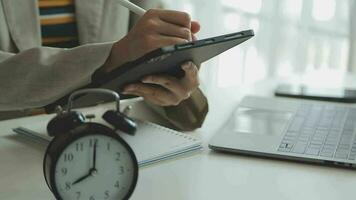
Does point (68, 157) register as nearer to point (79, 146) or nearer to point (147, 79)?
point (79, 146)

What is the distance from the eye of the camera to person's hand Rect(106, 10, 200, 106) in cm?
93

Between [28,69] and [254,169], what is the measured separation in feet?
1.29

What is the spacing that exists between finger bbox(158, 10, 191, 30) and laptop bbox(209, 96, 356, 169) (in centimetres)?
20

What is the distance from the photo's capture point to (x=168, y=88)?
1.02 meters

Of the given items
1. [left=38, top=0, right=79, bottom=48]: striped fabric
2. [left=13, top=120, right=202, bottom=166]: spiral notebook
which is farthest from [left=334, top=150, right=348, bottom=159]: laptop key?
[left=38, top=0, right=79, bottom=48]: striped fabric

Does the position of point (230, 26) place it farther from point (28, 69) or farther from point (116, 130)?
point (116, 130)

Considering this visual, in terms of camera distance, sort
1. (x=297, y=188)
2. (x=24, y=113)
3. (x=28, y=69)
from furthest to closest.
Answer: (x=24, y=113) < (x=28, y=69) < (x=297, y=188)

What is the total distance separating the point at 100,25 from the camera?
141cm

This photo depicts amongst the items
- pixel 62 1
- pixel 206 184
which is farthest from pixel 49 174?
pixel 62 1

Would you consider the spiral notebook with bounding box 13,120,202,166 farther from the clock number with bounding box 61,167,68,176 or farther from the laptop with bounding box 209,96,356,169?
the clock number with bounding box 61,167,68,176

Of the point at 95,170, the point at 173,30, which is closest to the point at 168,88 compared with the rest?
the point at 173,30

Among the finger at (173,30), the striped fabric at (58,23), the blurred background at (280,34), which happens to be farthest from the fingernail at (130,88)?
the blurred background at (280,34)

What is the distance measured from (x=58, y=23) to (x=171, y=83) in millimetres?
469

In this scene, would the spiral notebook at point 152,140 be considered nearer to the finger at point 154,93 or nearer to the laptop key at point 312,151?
A: the finger at point 154,93
